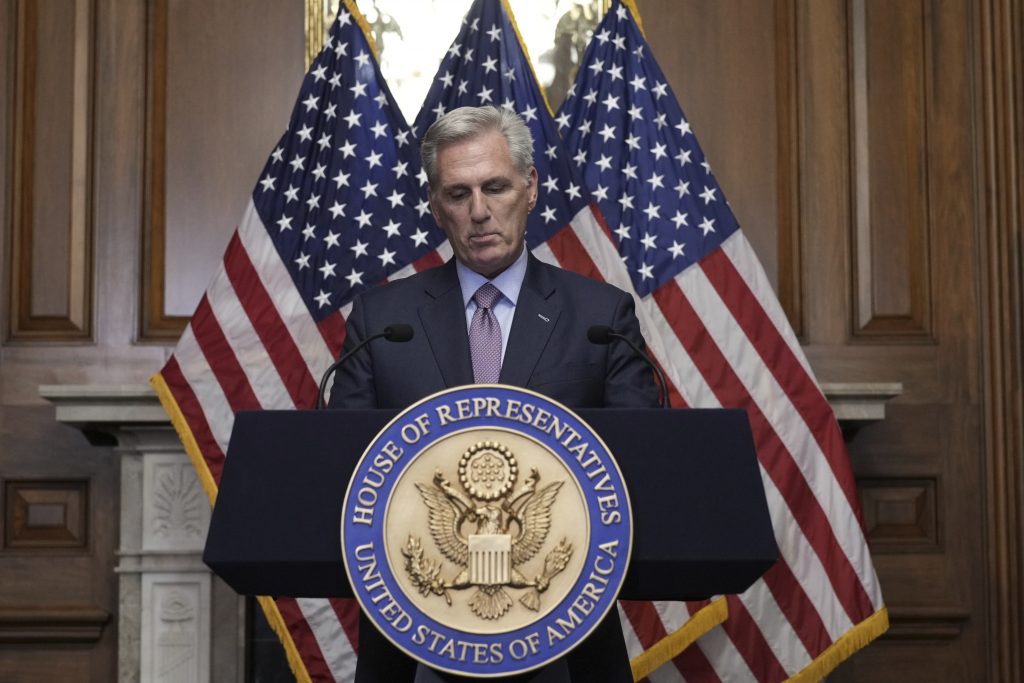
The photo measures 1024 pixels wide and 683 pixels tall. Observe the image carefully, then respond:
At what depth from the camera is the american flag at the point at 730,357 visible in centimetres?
375

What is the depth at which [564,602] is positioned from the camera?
1538 millimetres

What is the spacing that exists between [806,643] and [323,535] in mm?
2458

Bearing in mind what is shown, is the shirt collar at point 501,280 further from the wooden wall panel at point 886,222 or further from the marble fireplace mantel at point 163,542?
the wooden wall panel at point 886,222

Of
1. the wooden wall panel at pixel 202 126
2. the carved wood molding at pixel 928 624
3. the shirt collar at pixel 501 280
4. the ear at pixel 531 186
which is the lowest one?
the carved wood molding at pixel 928 624

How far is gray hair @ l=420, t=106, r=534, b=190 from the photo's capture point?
2131 mm

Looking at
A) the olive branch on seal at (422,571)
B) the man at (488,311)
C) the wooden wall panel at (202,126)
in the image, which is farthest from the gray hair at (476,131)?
the wooden wall panel at (202,126)

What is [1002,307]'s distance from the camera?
428 cm

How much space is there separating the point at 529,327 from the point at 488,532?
57 centimetres

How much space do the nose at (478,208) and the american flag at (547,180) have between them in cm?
165

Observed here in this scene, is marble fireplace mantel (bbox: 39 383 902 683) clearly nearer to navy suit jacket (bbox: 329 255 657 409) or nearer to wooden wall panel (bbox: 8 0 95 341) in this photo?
wooden wall panel (bbox: 8 0 95 341)

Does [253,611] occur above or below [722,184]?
below

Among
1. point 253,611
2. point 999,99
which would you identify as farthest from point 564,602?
point 999,99

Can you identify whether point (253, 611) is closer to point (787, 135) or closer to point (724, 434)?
point (787, 135)

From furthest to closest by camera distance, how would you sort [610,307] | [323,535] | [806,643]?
[806,643], [610,307], [323,535]
